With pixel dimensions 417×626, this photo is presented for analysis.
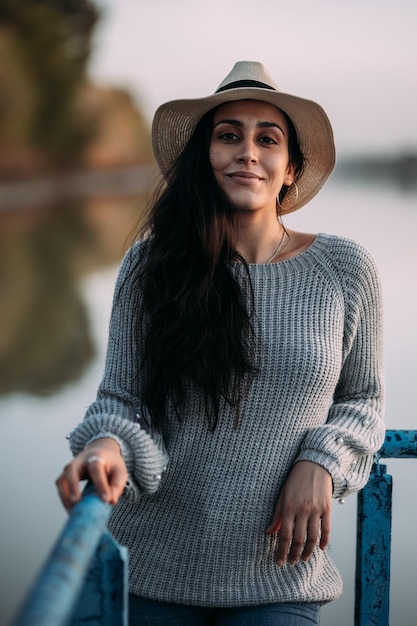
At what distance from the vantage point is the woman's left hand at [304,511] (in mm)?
1589

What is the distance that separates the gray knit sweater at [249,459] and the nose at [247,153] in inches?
8.2

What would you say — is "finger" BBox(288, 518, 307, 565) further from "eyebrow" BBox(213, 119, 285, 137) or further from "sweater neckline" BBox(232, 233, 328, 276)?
"eyebrow" BBox(213, 119, 285, 137)

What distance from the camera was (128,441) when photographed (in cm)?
153

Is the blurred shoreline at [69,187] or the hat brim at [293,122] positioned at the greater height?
the blurred shoreline at [69,187]

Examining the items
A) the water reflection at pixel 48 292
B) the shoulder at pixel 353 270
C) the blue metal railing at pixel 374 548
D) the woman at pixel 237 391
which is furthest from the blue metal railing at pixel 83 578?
the water reflection at pixel 48 292

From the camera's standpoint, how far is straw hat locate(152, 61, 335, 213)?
1788 millimetres

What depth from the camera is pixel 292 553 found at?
161cm

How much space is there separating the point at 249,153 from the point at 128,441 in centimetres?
49

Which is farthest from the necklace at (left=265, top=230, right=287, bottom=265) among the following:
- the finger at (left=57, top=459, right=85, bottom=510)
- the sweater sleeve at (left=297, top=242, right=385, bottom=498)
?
the finger at (left=57, top=459, right=85, bottom=510)

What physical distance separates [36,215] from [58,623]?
24.2 metres

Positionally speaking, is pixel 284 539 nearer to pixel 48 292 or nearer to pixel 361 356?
pixel 361 356

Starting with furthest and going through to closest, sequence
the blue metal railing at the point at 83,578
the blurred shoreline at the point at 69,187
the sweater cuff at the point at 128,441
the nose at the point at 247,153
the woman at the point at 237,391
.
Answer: the blurred shoreline at the point at 69,187, the nose at the point at 247,153, the woman at the point at 237,391, the sweater cuff at the point at 128,441, the blue metal railing at the point at 83,578

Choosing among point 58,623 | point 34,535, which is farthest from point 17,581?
point 58,623

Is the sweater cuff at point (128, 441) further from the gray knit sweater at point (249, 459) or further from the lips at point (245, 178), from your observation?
the lips at point (245, 178)
